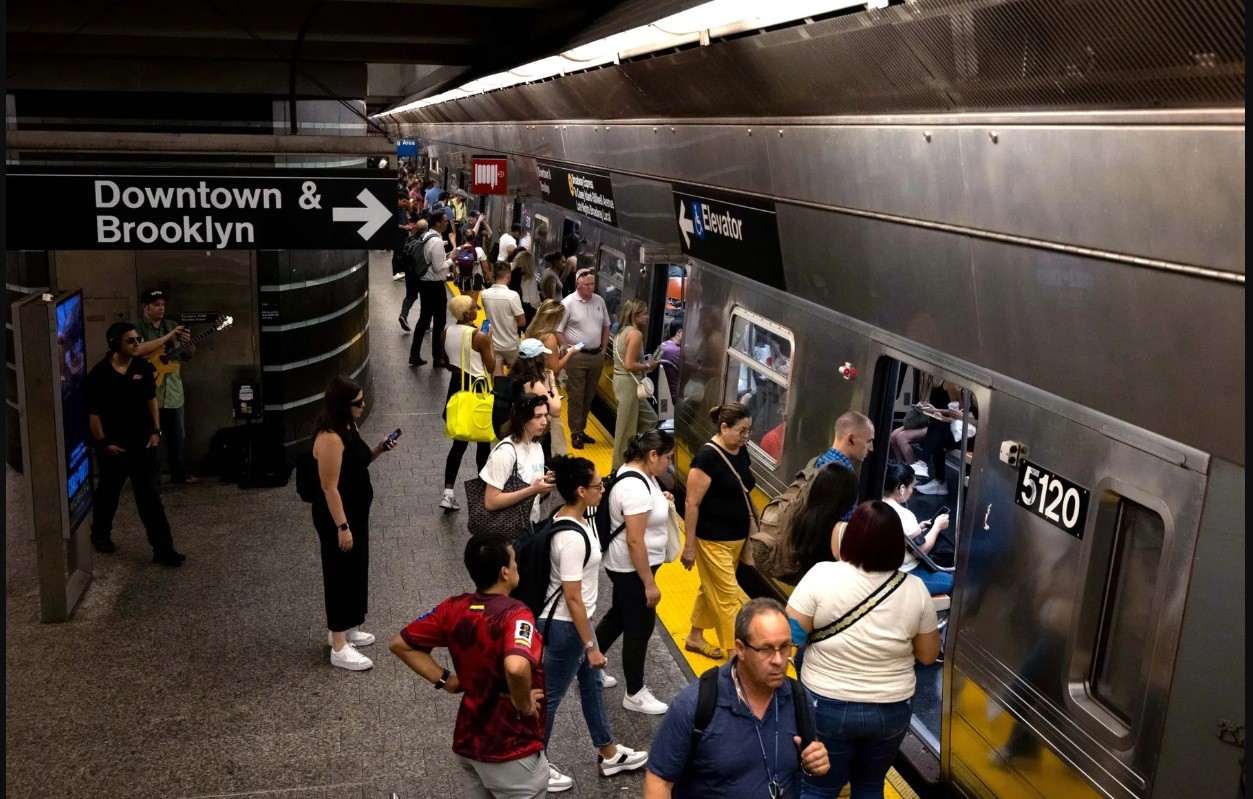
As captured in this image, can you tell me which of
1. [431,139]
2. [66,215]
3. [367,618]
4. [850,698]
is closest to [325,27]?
[66,215]

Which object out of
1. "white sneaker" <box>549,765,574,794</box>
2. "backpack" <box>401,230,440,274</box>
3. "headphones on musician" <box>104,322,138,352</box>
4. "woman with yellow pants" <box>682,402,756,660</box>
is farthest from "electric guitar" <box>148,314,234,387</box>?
"backpack" <box>401,230,440,274</box>

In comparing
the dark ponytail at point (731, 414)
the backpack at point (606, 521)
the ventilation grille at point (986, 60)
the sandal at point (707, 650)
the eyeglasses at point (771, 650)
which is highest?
the ventilation grille at point (986, 60)

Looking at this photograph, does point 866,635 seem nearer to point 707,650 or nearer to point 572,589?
point 572,589

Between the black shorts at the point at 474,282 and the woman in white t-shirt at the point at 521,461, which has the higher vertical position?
the woman in white t-shirt at the point at 521,461

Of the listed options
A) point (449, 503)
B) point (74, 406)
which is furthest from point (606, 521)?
point (449, 503)

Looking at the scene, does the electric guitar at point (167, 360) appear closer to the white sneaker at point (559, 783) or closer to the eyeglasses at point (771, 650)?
the white sneaker at point (559, 783)

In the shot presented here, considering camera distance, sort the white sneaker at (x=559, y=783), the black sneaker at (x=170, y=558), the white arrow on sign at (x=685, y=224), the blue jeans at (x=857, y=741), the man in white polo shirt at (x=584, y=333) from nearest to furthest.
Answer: the blue jeans at (x=857, y=741), the white sneaker at (x=559, y=783), the black sneaker at (x=170, y=558), the white arrow on sign at (x=685, y=224), the man in white polo shirt at (x=584, y=333)

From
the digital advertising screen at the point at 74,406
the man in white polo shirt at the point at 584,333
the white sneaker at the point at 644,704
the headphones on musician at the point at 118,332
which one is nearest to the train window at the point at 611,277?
the man in white polo shirt at the point at 584,333

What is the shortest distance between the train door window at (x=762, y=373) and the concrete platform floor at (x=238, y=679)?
1512 mm

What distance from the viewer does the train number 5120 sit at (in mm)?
4531

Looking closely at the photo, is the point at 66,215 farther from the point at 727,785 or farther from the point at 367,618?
the point at 727,785

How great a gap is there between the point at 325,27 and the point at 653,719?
233 inches

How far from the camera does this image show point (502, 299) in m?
11.0

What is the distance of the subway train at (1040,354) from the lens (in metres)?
3.51
